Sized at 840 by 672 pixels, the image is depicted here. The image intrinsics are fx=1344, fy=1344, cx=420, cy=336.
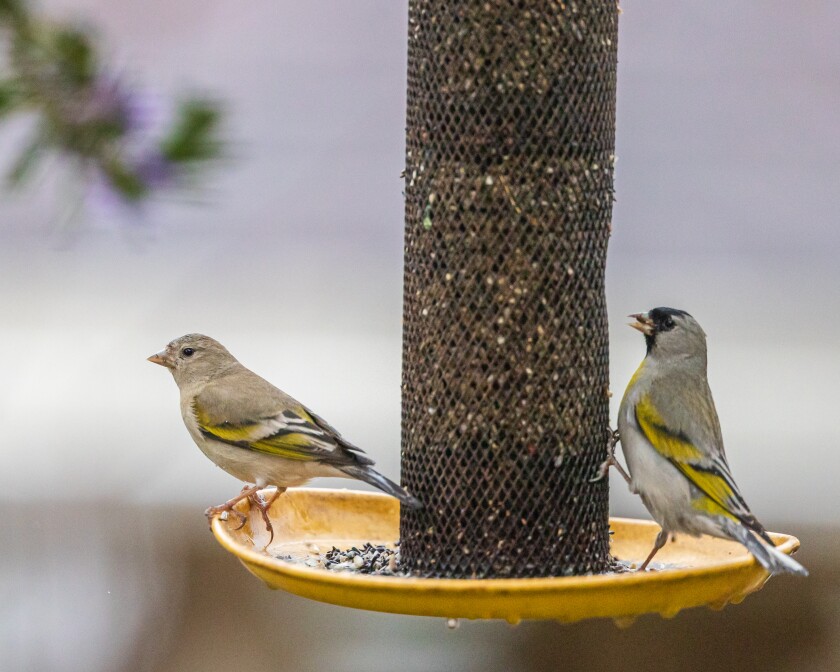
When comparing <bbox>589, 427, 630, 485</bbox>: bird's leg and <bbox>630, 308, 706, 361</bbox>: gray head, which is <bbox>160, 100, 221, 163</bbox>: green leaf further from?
<bbox>630, 308, 706, 361</bbox>: gray head

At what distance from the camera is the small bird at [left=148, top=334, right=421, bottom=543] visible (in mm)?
5238

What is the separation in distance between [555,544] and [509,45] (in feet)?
5.44

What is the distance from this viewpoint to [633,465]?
16.0ft

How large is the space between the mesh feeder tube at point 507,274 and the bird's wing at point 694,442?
1.18ft

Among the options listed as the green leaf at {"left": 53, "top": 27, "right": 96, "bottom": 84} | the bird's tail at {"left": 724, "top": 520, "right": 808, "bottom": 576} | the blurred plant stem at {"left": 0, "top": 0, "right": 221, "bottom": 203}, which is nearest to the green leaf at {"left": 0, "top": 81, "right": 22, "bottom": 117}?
the blurred plant stem at {"left": 0, "top": 0, "right": 221, "bottom": 203}

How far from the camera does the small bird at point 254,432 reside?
17.2 feet

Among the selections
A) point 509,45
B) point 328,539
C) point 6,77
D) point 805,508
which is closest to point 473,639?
point 805,508

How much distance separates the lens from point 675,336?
17.1 ft

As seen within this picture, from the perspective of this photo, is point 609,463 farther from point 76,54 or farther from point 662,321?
point 76,54

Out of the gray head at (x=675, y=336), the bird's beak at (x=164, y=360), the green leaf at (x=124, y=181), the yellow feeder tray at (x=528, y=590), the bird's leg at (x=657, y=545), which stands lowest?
the bird's leg at (x=657, y=545)

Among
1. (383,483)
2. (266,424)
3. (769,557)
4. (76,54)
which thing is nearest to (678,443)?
(769,557)

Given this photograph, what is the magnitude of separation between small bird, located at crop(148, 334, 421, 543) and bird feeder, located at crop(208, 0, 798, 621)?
382 millimetres

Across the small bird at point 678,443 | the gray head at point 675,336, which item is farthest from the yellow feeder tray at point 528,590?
the gray head at point 675,336

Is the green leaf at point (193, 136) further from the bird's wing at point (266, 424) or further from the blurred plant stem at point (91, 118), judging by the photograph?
the bird's wing at point (266, 424)
